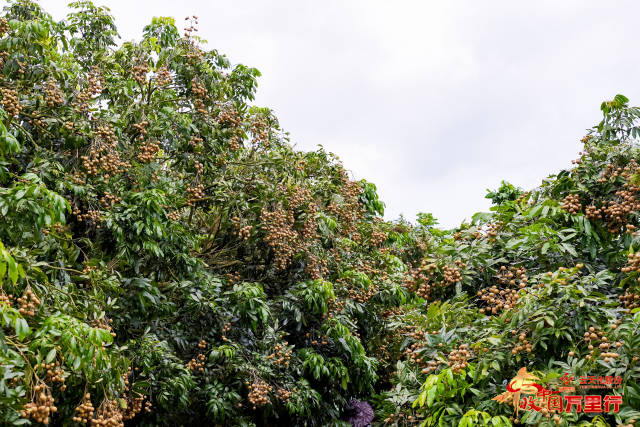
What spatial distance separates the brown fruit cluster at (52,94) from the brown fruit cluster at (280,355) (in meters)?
2.84

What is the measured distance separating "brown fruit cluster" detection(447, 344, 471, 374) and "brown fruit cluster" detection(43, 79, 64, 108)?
3153mm

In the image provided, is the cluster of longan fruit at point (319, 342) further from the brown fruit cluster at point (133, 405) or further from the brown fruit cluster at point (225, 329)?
the brown fruit cluster at point (133, 405)

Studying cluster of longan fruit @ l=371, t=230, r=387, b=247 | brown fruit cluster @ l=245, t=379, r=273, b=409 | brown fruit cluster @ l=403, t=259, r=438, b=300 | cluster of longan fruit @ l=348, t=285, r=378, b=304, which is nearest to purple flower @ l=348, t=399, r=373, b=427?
cluster of longan fruit @ l=348, t=285, r=378, b=304

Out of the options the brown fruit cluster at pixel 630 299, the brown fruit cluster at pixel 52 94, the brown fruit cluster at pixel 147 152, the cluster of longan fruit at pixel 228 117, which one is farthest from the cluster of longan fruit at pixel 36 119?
the brown fruit cluster at pixel 630 299

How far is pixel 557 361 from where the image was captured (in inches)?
106

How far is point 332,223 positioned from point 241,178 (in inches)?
39.0

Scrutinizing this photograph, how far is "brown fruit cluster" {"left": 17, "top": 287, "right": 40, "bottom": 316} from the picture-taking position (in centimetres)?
290

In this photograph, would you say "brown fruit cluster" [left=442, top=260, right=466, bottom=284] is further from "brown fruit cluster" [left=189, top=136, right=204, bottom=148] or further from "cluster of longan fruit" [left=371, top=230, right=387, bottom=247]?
"cluster of longan fruit" [left=371, top=230, right=387, bottom=247]

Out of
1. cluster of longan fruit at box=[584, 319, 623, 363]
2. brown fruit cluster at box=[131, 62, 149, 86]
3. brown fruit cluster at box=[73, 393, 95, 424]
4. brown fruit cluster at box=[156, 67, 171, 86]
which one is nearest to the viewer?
cluster of longan fruit at box=[584, 319, 623, 363]

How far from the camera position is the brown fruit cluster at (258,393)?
5.00 meters

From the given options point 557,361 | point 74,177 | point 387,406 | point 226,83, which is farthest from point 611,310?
point 226,83

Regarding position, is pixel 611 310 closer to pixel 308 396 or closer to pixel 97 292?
pixel 97 292

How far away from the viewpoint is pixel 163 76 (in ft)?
16.0

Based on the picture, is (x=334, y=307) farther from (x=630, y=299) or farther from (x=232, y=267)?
(x=630, y=299)
